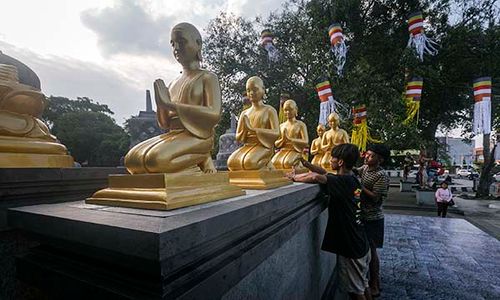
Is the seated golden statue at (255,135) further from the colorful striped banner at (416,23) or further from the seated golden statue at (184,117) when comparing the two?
the colorful striped banner at (416,23)

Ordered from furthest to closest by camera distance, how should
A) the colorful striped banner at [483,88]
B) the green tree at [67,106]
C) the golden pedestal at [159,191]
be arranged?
the green tree at [67,106], the colorful striped banner at [483,88], the golden pedestal at [159,191]

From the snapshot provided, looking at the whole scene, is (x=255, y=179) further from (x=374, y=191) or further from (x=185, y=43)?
(x=374, y=191)

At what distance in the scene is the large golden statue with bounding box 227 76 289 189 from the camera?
2430 millimetres

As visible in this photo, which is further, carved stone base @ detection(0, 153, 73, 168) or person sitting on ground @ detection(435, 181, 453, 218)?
person sitting on ground @ detection(435, 181, 453, 218)

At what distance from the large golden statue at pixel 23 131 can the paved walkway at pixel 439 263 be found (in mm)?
3857

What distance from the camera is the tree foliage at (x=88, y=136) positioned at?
781 inches

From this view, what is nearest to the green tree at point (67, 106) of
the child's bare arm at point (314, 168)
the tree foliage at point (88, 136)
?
the tree foliage at point (88, 136)

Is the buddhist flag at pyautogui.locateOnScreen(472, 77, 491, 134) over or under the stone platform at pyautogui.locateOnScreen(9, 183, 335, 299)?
over

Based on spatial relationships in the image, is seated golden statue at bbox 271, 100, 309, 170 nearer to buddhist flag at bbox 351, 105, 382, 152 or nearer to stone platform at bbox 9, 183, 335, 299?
stone platform at bbox 9, 183, 335, 299

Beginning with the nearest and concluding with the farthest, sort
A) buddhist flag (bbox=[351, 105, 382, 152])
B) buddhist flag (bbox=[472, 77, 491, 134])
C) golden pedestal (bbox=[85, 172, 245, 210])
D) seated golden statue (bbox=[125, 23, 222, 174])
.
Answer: golden pedestal (bbox=[85, 172, 245, 210])
seated golden statue (bbox=[125, 23, 222, 174])
buddhist flag (bbox=[351, 105, 382, 152])
buddhist flag (bbox=[472, 77, 491, 134])

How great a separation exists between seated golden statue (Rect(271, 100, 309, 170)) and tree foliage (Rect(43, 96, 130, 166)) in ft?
56.4

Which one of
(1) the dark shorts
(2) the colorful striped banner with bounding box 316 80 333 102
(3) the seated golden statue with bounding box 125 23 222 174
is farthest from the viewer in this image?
(2) the colorful striped banner with bounding box 316 80 333 102

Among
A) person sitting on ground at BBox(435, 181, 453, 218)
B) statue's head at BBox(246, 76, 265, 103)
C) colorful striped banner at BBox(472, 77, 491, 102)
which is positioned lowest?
person sitting on ground at BBox(435, 181, 453, 218)

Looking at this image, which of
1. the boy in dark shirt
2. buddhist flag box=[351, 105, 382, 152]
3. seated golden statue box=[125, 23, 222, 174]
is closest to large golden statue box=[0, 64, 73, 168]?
seated golden statue box=[125, 23, 222, 174]
